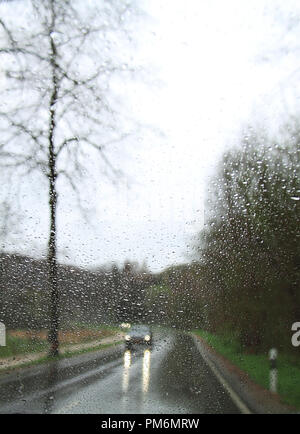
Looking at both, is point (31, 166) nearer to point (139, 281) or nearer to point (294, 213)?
point (139, 281)

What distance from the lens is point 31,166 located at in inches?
262

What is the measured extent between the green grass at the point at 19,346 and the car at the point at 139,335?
121 centimetres

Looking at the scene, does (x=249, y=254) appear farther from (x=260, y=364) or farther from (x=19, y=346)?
(x=19, y=346)

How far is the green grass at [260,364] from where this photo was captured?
4715mm

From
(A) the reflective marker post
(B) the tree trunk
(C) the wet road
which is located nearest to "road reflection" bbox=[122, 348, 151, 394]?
(C) the wet road

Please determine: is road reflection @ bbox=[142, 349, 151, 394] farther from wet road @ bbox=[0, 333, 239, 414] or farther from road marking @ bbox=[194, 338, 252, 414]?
road marking @ bbox=[194, 338, 252, 414]

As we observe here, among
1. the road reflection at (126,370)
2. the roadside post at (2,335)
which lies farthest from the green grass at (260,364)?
the roadside post at (2,335)

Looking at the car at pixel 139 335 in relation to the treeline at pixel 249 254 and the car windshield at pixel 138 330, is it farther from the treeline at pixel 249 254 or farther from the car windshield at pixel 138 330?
the treeline at pixel 249 254

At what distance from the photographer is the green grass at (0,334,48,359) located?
17.9 ft

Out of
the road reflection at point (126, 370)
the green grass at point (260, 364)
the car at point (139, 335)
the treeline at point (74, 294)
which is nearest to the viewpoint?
the green grass at point (260, 364)

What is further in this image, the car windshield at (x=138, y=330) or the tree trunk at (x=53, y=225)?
the tree trunk at (x=53, y=225)

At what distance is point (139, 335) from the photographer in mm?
5461

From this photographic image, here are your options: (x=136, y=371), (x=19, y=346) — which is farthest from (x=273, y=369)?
(x=19, y=346)

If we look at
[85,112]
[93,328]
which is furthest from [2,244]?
[85,112]
